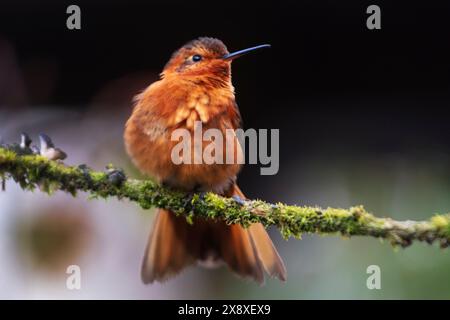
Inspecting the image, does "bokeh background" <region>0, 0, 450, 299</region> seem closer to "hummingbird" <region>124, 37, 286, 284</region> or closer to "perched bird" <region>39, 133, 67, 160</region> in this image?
"hummingbird" <region>124, 37, 286, 284</region>

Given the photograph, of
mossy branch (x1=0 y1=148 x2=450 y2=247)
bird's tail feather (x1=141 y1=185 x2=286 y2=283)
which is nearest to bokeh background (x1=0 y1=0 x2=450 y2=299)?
bird's tail feather (x1=141 y1=185 x2=286 y2=283)

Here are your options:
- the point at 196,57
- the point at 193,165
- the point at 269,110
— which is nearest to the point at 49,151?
the point at 193,165

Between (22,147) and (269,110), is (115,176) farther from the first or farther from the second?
(269,110)

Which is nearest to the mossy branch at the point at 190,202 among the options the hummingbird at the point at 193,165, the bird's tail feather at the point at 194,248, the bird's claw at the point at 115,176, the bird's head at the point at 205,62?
the bird's claw at the point at 115,176
